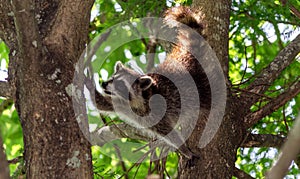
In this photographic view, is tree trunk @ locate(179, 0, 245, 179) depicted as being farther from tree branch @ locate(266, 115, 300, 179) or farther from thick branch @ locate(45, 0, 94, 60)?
tree branch @ locate(266, 115, 300, 179)

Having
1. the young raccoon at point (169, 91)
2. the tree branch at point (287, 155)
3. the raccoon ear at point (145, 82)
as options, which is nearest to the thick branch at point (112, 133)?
the young raccoon at point (169, 91)

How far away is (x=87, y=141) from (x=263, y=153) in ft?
8.75

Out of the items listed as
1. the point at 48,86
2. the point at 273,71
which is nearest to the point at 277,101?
the point at 273,71

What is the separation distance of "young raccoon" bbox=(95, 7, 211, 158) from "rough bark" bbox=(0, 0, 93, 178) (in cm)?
131

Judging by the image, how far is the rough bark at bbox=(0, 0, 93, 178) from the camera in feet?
8.62

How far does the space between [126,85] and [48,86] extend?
1592 mm

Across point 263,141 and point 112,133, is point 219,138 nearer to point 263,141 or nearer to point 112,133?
point 263,141

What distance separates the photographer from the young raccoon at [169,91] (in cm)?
417

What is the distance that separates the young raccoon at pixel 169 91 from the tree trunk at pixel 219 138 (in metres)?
0.17

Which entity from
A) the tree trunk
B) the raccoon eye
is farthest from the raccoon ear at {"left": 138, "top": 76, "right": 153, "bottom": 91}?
the tree trunk

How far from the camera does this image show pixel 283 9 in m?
4.26

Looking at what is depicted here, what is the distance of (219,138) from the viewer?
3600 millimetres

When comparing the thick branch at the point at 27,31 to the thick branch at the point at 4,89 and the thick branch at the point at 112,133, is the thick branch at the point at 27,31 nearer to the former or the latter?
the thick branch at the point at 4,89

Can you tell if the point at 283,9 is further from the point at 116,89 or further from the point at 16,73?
the point at 16,73
